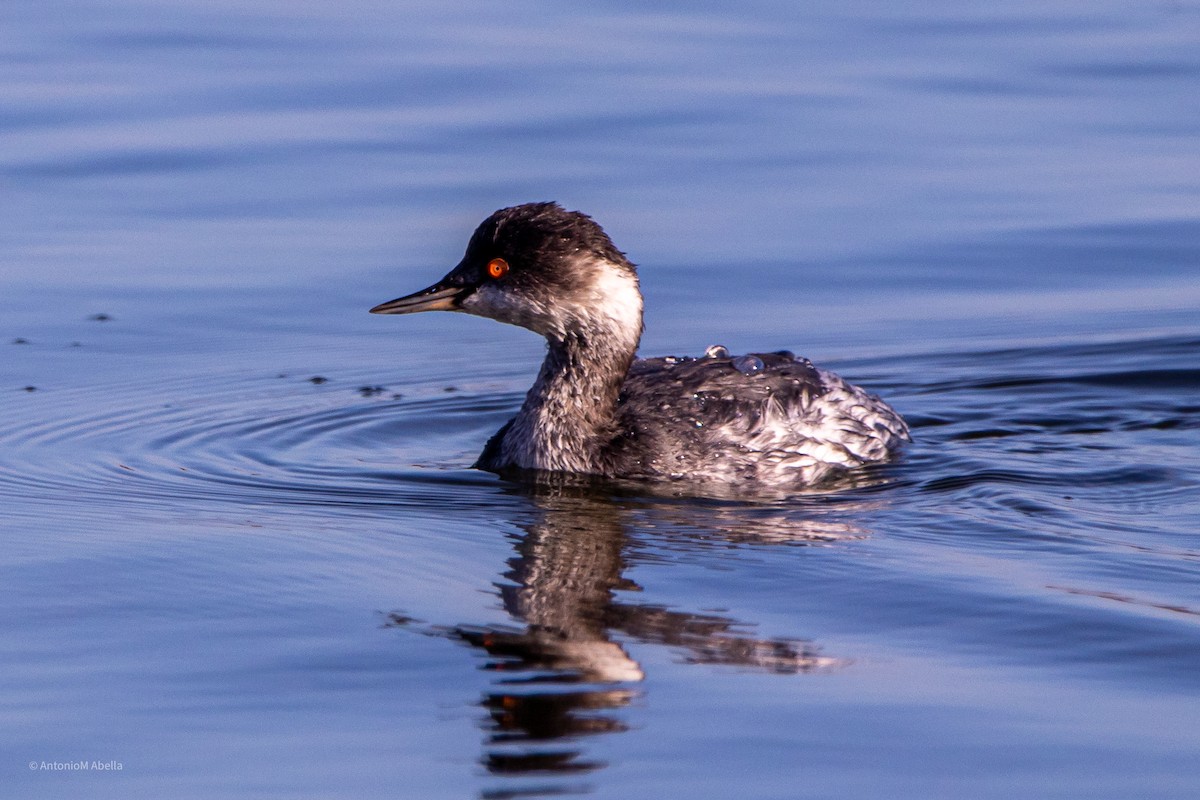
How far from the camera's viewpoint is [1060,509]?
8.27 metres

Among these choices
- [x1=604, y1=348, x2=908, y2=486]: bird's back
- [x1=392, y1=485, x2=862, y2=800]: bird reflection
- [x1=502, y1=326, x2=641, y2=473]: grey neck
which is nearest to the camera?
[x1=392, y1=485, x2=862, y2=800]: bird reflection

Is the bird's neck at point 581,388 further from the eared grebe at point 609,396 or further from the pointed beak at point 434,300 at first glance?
the pointed beak at point 434,300

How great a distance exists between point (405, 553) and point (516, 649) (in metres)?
1.38

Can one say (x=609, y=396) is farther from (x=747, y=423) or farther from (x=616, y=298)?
(x=747, y=423)

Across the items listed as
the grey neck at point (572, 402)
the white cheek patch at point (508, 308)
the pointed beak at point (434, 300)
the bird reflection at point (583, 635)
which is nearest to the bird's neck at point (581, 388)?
the grey neck at point (572, 402)

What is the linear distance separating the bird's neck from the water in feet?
1.08

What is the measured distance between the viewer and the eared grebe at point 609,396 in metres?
9.11

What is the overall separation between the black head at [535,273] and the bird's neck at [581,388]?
0.05 m

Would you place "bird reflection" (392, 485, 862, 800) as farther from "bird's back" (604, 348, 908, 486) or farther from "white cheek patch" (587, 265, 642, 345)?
"white cheek patch" (587, 265, 642, 345)

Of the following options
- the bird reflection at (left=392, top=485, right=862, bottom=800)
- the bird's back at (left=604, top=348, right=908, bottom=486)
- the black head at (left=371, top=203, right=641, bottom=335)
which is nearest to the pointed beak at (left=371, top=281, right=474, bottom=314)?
the black head at (left=371, top=203, right=641, bottom=335)

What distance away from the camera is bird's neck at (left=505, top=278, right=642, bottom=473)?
9.18 m

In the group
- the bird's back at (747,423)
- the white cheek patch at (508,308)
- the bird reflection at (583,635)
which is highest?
the white cheek patch at (508,308)

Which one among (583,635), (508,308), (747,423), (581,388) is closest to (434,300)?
(508,308)

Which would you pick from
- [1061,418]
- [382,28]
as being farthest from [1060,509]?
[382,28]
